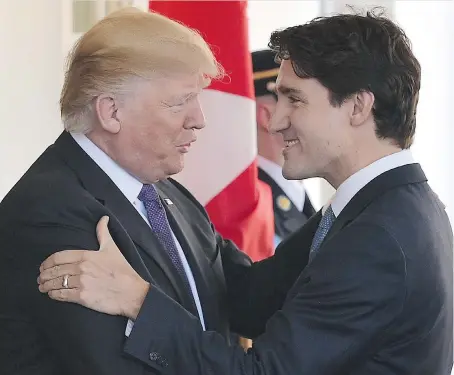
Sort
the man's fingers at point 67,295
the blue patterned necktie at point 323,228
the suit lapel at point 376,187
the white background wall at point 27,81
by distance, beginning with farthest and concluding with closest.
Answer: the white background wall at point 27,81
the blue patterned necktie at point 323,228
the suit lapel at point 376,187
the man's fingers at point 67,295

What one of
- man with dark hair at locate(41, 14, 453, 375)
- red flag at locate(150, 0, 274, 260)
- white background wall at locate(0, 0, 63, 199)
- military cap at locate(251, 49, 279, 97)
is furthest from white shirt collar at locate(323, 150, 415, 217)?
white background wall at locate(0, 0, 63, 199)

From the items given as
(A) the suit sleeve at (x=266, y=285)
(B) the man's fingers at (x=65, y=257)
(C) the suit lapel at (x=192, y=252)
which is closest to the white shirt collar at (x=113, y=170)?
(C) the suit lapel at (x=192, y=252)

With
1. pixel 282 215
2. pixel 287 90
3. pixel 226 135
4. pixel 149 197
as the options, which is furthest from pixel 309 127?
pixel 282 215

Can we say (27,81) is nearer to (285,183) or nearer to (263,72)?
(263,72)

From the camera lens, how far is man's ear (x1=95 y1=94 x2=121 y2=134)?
1.43 meters

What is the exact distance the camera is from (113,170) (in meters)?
1.46

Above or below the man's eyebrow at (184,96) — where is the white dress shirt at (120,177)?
below

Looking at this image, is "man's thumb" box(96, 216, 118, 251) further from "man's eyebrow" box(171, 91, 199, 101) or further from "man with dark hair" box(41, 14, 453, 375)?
"man's eyebrow" box(171, 91, 199, 101)

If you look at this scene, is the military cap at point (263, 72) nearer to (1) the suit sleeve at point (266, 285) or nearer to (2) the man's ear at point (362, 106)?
(1) the suit sleeve at point (266, 285)

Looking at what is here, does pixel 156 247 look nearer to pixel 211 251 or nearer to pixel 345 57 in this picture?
pixel 211 251

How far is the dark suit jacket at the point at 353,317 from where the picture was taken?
4.14ft

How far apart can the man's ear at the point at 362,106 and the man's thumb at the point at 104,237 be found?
0.47 m

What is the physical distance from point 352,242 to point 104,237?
393mm

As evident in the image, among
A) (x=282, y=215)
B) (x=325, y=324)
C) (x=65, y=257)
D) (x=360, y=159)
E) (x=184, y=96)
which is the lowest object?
(x=282, y=215)
